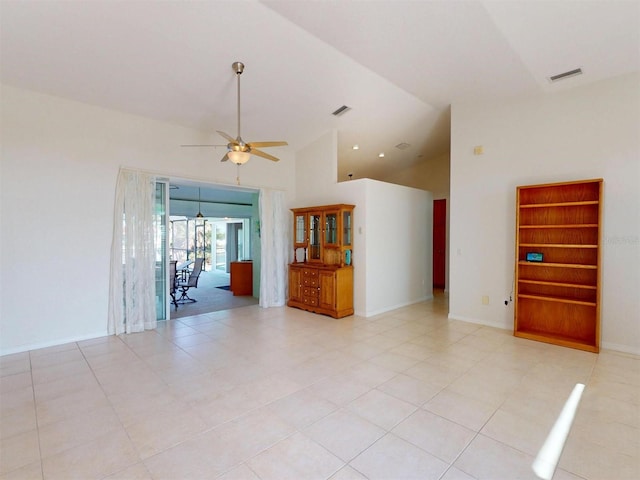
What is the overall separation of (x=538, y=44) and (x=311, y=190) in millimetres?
3860

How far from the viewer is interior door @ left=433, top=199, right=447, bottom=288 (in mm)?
7594

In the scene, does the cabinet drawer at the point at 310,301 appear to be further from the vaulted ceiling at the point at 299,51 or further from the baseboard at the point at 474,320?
the vaulted ceiling at the point at 299,51

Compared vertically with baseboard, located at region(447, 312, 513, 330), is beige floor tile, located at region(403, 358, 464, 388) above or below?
below

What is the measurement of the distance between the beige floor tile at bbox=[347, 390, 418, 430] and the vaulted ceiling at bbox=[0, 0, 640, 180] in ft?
11.3

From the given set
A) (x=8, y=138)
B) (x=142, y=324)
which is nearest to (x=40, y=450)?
(x=142, y=324)

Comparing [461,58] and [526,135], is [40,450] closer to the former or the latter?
[461,58]

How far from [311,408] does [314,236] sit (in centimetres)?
347

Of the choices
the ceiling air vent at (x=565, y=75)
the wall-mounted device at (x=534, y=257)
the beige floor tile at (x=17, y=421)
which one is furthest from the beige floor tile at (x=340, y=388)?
the ceiling air vent at (x=565, y=75)

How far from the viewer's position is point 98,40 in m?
3.07

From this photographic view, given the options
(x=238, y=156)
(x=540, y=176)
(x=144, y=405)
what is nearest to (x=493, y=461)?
(x=144, y=405)

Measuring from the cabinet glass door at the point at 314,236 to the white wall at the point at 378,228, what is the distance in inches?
16.0

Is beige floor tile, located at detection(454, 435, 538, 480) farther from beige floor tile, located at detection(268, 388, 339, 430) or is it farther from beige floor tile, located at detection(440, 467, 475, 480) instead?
beige floor tile, located at detection(268, 388, 339, 430)

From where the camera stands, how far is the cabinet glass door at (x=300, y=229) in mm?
5809

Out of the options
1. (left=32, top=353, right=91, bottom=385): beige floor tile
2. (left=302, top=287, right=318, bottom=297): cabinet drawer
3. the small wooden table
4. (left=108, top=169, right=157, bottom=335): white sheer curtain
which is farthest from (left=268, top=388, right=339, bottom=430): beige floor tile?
the small wooden table
